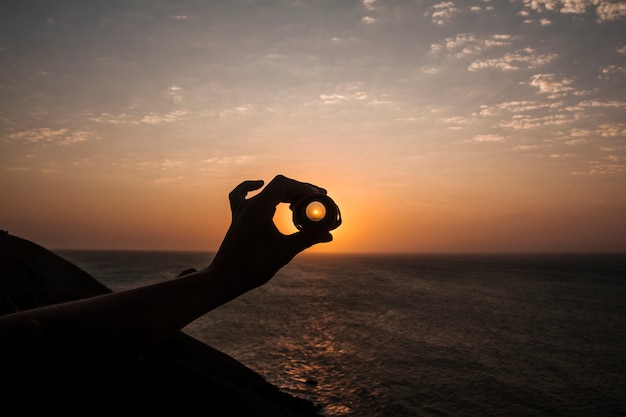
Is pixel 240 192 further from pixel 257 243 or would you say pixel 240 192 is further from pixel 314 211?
pixel 257 243

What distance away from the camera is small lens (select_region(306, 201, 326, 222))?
2207 mm

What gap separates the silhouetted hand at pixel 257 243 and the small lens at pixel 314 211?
228mm

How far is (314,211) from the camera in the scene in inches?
87.1

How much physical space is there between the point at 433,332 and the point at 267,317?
2392cm

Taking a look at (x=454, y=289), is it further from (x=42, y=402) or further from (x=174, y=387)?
(x=42, y=402)

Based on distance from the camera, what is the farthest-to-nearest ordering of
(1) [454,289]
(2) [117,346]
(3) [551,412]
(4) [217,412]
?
(1) [454,289] < (3) [551,412] < (4) [217,412] < (2) [117,346]

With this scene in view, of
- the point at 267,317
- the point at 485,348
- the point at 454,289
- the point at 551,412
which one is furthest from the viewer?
the point at 454,289

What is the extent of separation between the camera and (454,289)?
92.6 meters

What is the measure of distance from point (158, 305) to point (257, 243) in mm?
516

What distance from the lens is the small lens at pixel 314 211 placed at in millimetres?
2207

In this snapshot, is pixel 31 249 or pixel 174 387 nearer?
pixel 174 387

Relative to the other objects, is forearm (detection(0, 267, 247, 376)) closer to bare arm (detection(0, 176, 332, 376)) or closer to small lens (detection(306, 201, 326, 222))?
bare arm (detection(0, 176, 332, 376))

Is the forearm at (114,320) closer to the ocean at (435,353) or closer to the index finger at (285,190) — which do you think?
the index finger at (285,190)

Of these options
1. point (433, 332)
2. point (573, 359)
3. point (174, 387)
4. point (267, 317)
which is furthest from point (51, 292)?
point (573, 359)
